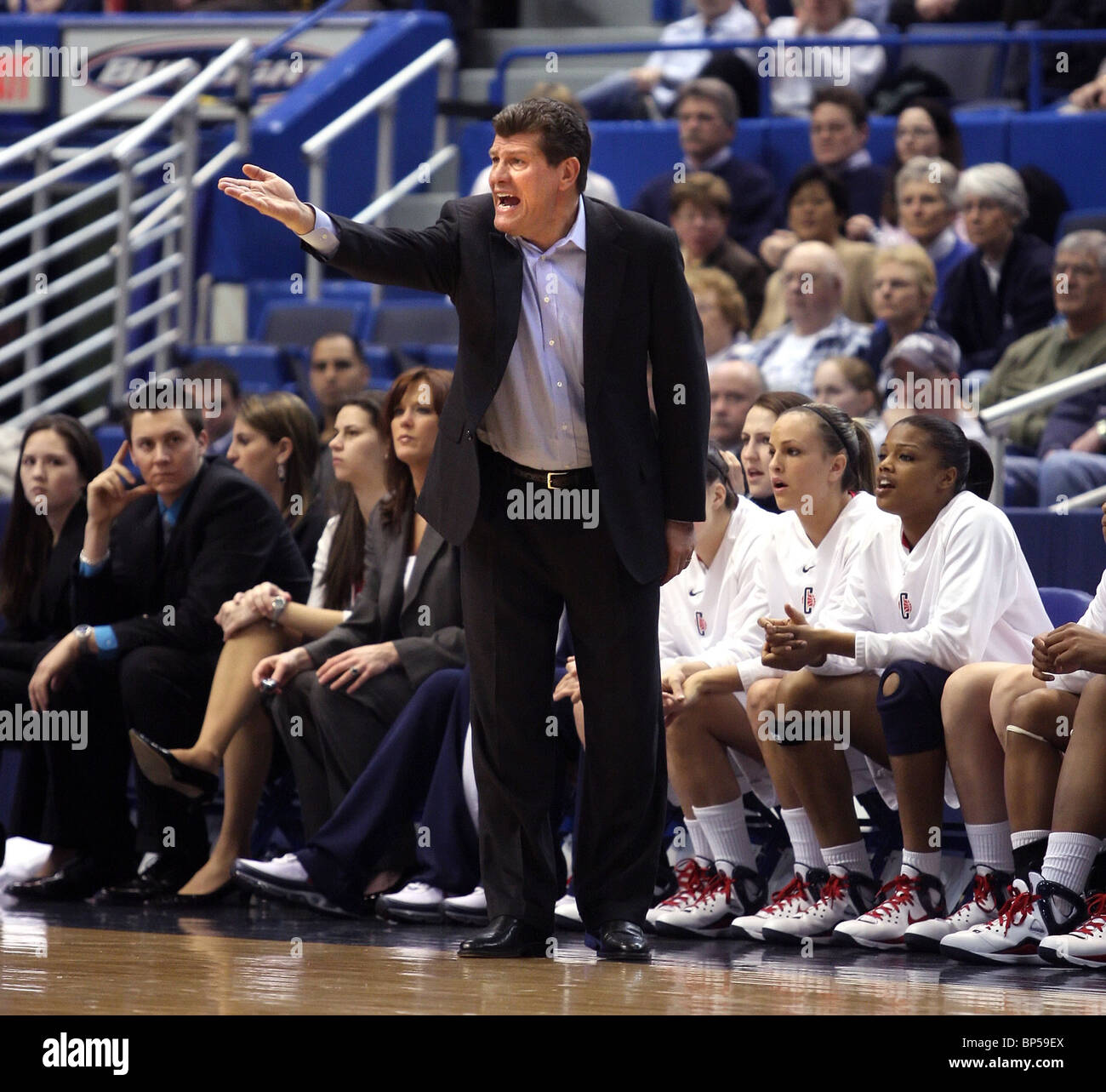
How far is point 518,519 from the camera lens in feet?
10.9

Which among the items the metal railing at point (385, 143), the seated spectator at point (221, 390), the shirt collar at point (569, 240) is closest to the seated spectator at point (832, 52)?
the metal railing at point (385, 143)

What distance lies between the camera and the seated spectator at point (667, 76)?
8.28 metres

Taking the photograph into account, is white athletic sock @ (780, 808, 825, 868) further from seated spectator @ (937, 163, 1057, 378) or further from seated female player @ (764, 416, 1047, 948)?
seated spectator @ (937, 163, 1057, 378)

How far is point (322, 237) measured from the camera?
10.1ft

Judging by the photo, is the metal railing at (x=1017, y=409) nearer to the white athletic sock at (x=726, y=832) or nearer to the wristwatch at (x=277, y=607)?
the white athletic sock at (x=726, y=832)

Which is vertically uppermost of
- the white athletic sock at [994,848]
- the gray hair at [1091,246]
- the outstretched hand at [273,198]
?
the gray hair at [1091,246]

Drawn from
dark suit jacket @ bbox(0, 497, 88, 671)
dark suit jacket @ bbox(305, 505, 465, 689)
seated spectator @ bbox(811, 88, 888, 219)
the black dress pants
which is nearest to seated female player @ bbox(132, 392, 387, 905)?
dark suit jacket @ bbox(305, 505, 465, 689)

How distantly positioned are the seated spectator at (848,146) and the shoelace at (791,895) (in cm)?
380

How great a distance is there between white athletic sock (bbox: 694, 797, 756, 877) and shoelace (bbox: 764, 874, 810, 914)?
0.54 feet

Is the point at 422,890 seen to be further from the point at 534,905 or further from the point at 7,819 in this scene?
the point at 7,819

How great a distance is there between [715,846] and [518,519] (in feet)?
3.59

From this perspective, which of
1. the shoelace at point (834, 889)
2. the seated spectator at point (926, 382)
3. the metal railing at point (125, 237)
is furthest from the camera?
the metal railing at point (125, 237)

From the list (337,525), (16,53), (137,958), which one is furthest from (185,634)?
(16,53)

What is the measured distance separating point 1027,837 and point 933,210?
354 centimetres
